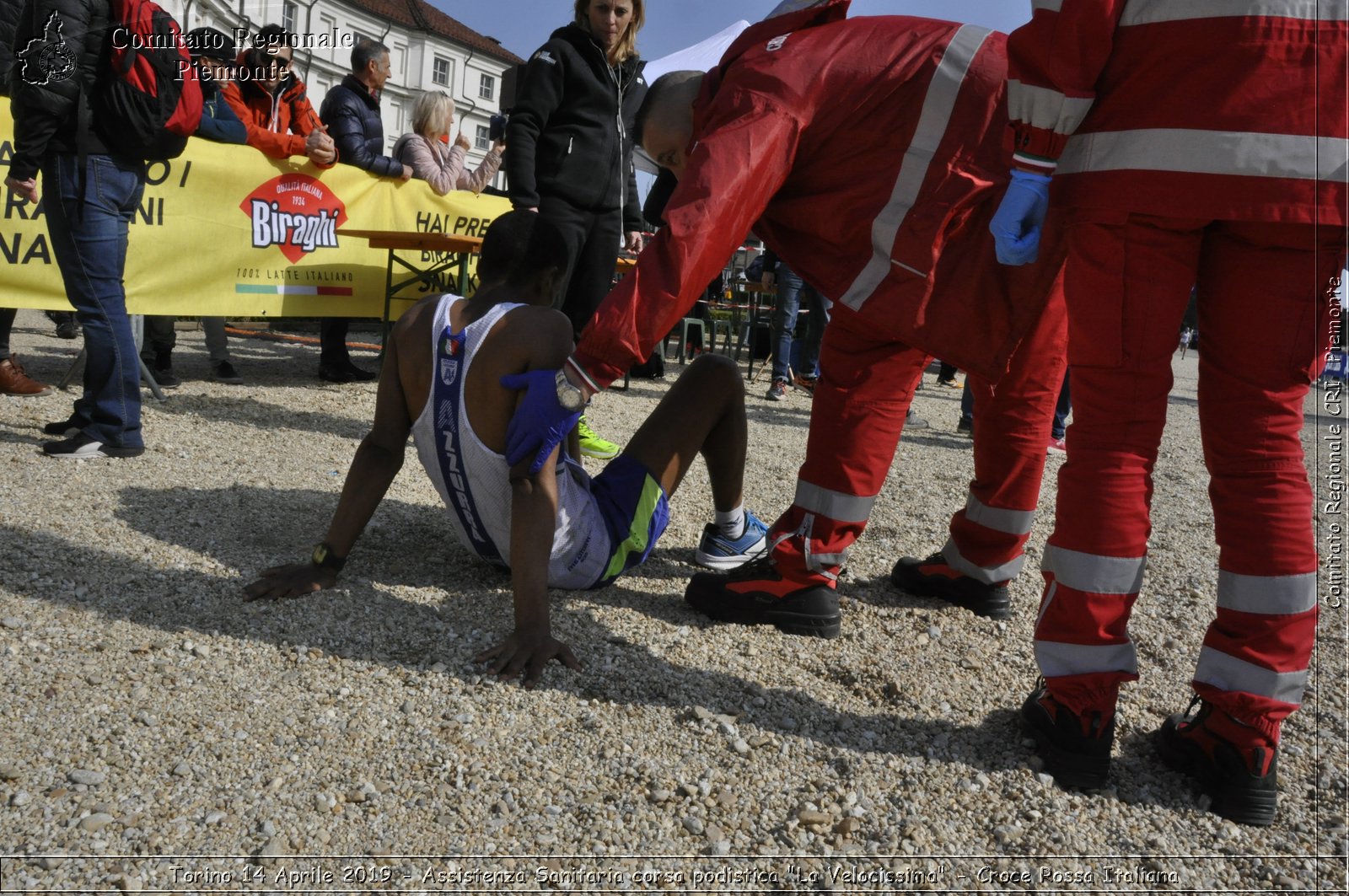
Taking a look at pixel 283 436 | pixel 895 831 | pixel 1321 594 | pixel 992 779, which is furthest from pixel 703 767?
pixel 283 436

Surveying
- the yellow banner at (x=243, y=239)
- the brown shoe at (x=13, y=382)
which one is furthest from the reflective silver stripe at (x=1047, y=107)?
the yellow banner at (x=243, y=239)

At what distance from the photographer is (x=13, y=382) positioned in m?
5.14

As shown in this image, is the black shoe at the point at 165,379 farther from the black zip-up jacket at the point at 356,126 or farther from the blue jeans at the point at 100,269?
the black zip-up jacket at the point at 356,126

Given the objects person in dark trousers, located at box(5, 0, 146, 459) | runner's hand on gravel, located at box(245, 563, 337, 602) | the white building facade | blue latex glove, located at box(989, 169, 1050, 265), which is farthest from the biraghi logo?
the white building facade

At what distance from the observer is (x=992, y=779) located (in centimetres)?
205

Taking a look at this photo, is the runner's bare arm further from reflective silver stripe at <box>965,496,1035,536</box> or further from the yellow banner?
the yellow banner

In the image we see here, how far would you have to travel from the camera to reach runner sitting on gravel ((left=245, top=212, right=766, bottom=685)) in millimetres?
2387

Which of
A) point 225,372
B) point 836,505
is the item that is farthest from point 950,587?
point 225,372

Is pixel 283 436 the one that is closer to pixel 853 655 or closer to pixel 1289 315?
pixel 853 655

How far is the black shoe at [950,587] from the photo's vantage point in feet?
10.1

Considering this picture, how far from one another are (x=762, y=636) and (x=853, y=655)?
0.26 metres

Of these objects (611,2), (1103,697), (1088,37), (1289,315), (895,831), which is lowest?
(895,831)

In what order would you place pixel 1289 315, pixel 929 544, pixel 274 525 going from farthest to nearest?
1. pixel 929 544
2. pixel 274 525
3. pixel 1289 315

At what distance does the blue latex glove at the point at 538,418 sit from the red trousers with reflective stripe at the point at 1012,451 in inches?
49.5
